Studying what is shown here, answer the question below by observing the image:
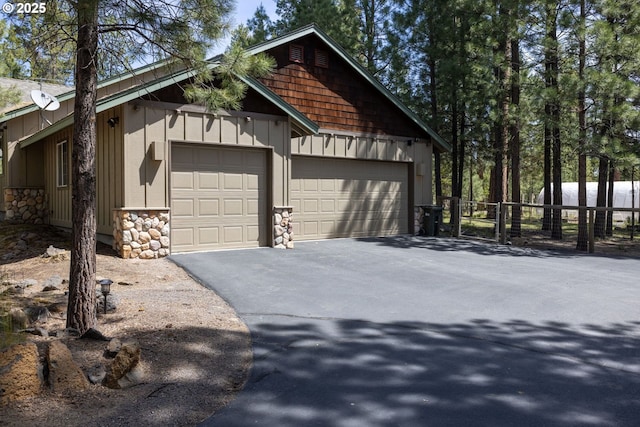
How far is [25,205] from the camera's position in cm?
1380

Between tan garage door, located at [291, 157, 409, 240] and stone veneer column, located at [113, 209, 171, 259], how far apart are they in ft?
12.0

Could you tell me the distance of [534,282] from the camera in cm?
775

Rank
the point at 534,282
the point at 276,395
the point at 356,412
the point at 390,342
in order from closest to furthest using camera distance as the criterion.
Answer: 1. the point at 356,412
2. the point at 276,395
3. the point at 390,342
4. the point at 534,282

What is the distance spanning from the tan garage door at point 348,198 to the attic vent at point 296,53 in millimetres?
2628

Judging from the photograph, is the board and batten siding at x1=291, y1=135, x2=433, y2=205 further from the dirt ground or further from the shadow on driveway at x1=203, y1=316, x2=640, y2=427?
the shadow on driveway at x1=203, y1=316, x2=640, y2=427

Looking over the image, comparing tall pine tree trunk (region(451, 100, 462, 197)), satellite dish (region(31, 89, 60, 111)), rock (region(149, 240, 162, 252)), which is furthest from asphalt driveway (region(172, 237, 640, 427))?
tall pine tree trunk (region(451, 100, 462, 197))

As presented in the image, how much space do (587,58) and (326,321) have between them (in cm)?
1128

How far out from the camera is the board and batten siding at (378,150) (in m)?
12.3

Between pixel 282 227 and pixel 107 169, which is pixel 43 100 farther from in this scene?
pixel 282 227

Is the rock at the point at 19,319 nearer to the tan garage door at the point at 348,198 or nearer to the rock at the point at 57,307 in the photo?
the rock at the point at 57,307

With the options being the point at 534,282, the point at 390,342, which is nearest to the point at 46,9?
the point at 390,342

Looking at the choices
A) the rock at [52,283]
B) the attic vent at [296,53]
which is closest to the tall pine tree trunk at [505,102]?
the attic vent at [296,53]

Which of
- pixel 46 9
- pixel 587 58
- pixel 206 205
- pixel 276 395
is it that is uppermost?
pixel 587 58

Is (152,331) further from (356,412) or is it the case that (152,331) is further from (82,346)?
(356,412)
